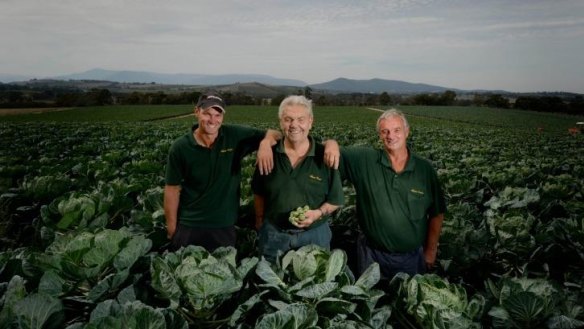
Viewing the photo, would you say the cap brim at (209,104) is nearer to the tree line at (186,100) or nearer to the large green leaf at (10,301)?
the large green leaf at (10,301)

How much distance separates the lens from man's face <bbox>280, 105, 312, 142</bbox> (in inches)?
105

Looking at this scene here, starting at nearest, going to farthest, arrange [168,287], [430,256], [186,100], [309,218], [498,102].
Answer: [168,287], [309,218], [430,256], [186,100], [498,102]

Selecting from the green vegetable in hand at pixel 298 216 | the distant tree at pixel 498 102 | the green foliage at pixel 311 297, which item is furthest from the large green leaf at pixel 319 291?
the distant tree at pixel 498 102

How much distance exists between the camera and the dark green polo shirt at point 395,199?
9.87 ft

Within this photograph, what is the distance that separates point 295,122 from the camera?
2.69m

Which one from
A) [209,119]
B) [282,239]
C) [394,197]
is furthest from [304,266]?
[209,119]

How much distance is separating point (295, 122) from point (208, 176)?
1037 mm

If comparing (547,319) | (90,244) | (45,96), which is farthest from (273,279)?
(45,96)

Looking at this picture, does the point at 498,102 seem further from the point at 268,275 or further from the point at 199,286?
the point at 199,286

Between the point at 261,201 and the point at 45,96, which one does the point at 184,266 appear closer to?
the point at 261,201

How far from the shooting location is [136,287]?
5.71 feet

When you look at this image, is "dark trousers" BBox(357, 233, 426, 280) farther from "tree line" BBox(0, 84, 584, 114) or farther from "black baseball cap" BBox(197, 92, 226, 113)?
"tree line" BBox(0, 84, 584, 114)

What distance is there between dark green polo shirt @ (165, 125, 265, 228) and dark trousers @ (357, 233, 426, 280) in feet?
3.99

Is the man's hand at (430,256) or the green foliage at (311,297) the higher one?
the green foliage at (311,297)
